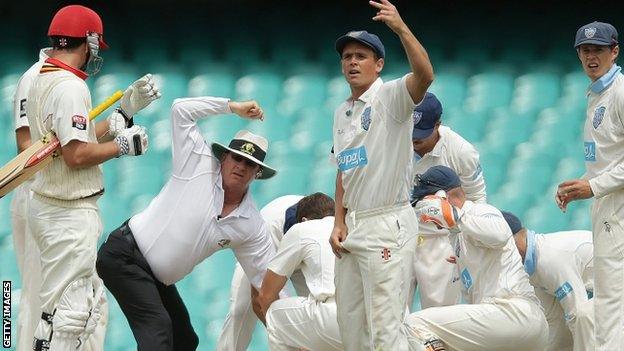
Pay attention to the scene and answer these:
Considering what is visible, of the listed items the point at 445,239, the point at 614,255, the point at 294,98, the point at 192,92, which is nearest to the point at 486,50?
the point at 294,98

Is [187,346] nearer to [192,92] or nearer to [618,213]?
[618,213]

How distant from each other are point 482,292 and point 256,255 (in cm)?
106

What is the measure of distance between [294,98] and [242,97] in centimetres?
33

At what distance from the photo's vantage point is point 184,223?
6617mm

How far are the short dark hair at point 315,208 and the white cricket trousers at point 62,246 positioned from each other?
1.24 meters

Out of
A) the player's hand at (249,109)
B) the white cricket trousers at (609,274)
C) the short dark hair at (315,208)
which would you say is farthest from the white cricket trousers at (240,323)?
the white cricket trousers at (609,274)

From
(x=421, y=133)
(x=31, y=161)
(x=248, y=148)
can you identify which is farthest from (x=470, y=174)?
(x=31, y=161)

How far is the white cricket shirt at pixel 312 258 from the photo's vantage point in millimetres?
6598

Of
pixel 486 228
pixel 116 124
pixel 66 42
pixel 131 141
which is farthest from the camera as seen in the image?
pixel 486 228

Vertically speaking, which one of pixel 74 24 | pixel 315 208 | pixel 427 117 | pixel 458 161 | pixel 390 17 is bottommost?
pixel 315 208

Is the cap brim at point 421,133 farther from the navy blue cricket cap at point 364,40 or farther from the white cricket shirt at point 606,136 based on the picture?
the navy blue cricket cap at point 364,40

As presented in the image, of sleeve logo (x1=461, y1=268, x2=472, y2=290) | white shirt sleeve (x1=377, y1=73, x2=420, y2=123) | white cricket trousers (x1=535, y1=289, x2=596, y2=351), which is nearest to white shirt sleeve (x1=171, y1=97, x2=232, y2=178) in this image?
white shirt sleeve (x1=377, y1=73, x2=420, y2=123)

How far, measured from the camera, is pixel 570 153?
9141 millimetres

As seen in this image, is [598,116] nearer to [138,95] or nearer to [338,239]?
[338,239]
